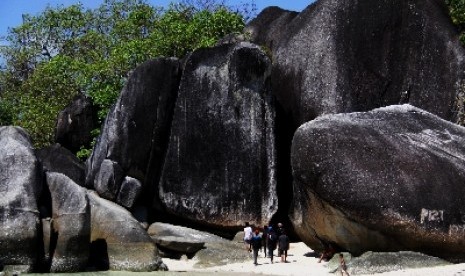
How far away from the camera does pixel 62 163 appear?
27.4 m

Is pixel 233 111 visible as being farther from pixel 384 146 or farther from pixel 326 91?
pixel 384 146

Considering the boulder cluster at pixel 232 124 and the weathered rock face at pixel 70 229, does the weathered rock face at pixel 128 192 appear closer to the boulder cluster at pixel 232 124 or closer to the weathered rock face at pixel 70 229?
the boulder cluster at pixel 232 124

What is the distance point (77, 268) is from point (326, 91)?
9786 millimetres

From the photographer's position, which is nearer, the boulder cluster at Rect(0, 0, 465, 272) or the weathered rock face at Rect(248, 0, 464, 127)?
the boulder cluster at Rect(0, 0, 465, 272)

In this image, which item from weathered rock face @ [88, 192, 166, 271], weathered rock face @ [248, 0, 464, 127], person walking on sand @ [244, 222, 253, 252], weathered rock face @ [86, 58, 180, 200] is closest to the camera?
weathered rock face @ [88, 192, 166, 271]

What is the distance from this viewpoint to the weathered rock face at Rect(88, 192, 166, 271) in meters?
20.6

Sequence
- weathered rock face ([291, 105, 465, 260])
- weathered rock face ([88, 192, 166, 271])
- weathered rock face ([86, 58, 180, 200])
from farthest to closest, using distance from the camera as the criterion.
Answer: weathered rock face ([86, 58, 180, 200])
weathered rock face ([88, 192, 166, 271])
weathered rock face ([291, 105, 465, 260])

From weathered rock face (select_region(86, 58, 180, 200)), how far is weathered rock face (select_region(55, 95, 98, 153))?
4698 mm

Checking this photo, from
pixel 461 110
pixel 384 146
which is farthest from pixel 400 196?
pixel 461 110

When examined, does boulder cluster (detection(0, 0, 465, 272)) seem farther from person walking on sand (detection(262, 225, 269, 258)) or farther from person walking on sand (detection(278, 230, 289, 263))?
person walking on sand (detection(262, 225, 269, 258))

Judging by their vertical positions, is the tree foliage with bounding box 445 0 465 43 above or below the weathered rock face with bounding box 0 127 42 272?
above

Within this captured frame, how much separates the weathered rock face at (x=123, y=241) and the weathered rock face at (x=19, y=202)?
190cm

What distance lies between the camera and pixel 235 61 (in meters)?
25.1

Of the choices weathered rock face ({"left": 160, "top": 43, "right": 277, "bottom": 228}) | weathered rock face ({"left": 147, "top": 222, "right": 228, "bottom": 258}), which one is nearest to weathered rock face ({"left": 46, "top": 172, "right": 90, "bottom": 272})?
weathered rock face ({"left": 147, "top": 222, "right": 228, "bottom": 258})
